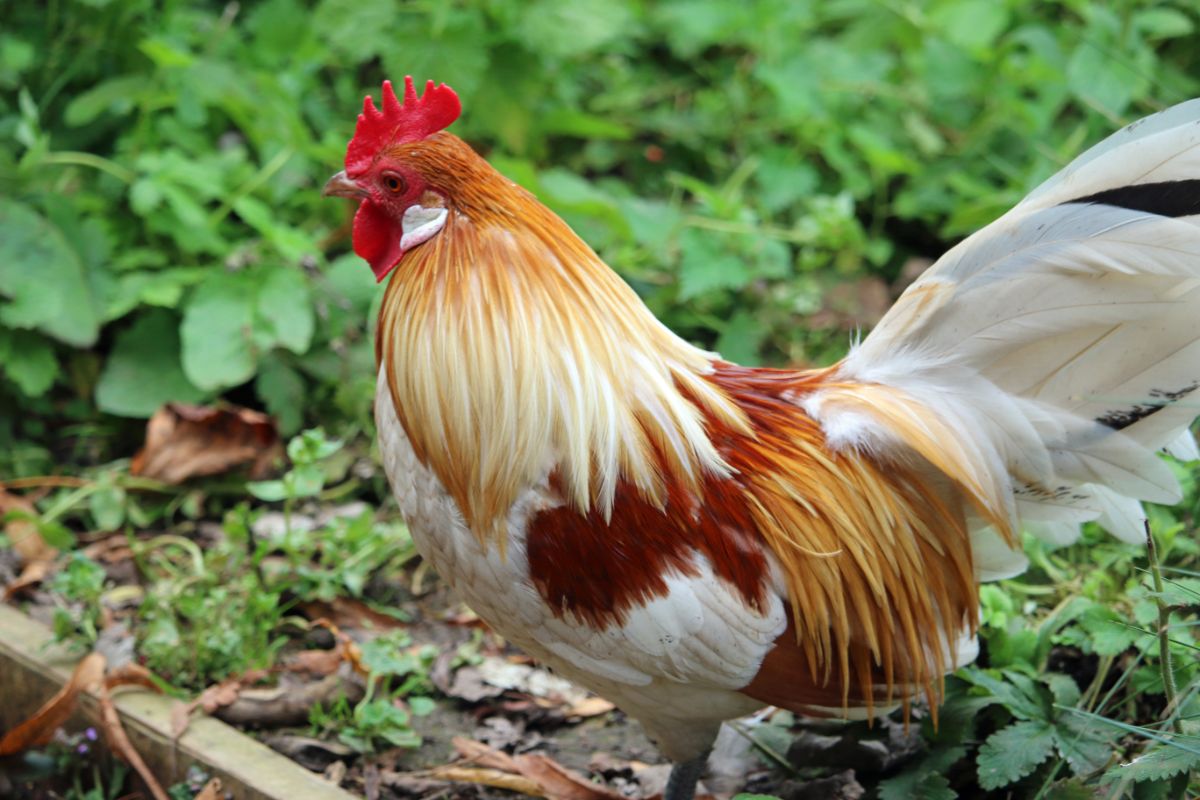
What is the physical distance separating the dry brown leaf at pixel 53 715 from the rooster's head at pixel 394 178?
4.51 ft

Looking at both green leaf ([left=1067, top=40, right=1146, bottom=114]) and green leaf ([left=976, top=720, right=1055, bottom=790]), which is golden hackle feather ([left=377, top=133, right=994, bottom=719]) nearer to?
green leaf ([left=976, top=720, right=1055, bottom=790])

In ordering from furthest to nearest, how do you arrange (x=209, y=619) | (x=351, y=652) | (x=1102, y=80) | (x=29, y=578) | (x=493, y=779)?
(x=1102, y=80), (x=29, y=578), (x=209, y=619), (x=351, y=652), (x=493, y=779)

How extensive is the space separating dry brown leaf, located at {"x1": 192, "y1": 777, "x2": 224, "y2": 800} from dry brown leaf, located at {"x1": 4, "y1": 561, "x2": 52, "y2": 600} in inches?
44.2

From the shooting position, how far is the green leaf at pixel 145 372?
4.17 m

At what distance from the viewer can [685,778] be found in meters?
2.71

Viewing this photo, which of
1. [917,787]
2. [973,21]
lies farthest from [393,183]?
[973,21]

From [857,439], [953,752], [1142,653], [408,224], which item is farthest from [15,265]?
[1142,653]

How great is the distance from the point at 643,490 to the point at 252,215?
7.72 ft

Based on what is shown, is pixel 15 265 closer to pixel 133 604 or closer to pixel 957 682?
pixel 133 604

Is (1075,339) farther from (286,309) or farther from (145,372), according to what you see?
(145,372)

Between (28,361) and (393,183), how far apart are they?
2234mm

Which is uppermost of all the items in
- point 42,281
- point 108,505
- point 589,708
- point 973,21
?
point 973,21

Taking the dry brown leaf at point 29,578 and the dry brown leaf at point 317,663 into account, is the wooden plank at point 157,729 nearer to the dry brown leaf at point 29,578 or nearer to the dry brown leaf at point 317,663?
the dry brown leaf at point 29,578

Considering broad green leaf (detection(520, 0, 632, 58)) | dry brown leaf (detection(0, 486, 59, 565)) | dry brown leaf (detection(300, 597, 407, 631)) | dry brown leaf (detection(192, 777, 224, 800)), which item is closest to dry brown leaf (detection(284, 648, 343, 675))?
dry brown leaf (detection(300, 597, 407, 631))
